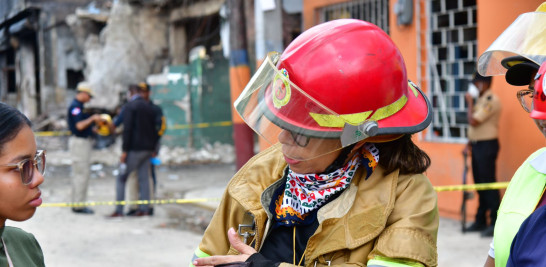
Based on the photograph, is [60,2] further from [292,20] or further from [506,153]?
[506,153]

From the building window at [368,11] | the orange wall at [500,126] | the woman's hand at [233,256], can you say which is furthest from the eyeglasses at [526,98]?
the building window at [368,11]

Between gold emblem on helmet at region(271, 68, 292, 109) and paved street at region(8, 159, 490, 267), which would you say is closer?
gold emblem on helmet at region(271, 68, 292, 109)

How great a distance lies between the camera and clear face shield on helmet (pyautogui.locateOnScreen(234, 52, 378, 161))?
73.7 inches

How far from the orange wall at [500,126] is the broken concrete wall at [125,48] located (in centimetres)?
978

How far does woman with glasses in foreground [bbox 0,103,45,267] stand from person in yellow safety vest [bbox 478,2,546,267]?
4.90ft

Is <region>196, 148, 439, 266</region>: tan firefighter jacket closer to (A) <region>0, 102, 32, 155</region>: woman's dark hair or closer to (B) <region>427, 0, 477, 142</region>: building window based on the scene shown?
(A) <region>0, 102, 32, 155</region>: woman's dark hair

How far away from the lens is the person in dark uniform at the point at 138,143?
809 centimetres

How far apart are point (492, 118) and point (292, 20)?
13.8ft

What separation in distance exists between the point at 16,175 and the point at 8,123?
16 centimetres

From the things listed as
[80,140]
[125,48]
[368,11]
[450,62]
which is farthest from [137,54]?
[450,62]

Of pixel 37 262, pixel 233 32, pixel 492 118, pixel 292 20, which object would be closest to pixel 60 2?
pixel 292 20

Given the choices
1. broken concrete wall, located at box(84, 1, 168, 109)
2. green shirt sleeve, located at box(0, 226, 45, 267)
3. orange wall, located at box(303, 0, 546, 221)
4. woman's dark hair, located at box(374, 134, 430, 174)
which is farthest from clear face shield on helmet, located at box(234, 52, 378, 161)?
broken concrete wall, located at box(84, 1, 168, 109)

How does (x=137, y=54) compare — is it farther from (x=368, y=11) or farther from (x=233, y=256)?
(x=233, y=256)

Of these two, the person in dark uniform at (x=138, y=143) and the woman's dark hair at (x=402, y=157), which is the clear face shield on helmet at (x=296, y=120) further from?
the person in dark uniform at (x=138, y=143)
